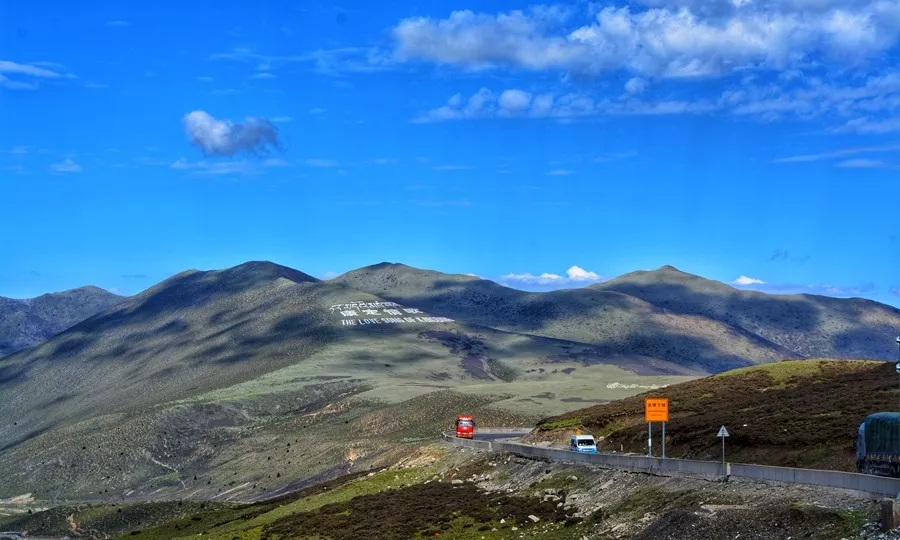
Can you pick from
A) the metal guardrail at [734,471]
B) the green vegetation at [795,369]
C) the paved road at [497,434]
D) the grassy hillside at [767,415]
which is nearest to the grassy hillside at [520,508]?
the metal guardrail at [734,471]

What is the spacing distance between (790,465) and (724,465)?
7876 mm

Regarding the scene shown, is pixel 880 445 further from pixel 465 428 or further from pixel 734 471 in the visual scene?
pixel 465 428

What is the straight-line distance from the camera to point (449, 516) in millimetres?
62219

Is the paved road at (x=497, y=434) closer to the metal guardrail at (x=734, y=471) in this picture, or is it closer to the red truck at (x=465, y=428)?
the red truck at (x=465, y=428)

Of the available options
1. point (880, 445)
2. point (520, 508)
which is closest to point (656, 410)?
point (520, 508)

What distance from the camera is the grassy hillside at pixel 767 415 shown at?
194 feet

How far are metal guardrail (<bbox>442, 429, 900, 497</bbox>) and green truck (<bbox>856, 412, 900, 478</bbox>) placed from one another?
6.39 ft

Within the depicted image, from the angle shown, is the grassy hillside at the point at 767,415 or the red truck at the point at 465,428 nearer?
→ the grassy hillside at the point at 767,415

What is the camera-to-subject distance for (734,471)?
166 ft

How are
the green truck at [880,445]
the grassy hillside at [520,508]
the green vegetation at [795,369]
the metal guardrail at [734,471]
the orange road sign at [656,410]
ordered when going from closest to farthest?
the metal guardrail at [734,471], the grassy hillside at [520,508], the green truck at [880,445], the orange road sign at [656,410], the green vegetation at [795,369]

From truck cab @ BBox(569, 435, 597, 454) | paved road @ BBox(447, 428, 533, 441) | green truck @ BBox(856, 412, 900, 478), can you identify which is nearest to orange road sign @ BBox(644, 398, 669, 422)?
truck cab @ BBox(569, 435, 597, 454)

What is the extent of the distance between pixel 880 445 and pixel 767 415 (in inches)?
1022

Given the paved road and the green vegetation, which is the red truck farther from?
the green vegetation

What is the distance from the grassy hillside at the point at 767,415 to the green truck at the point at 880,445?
5515 mm
